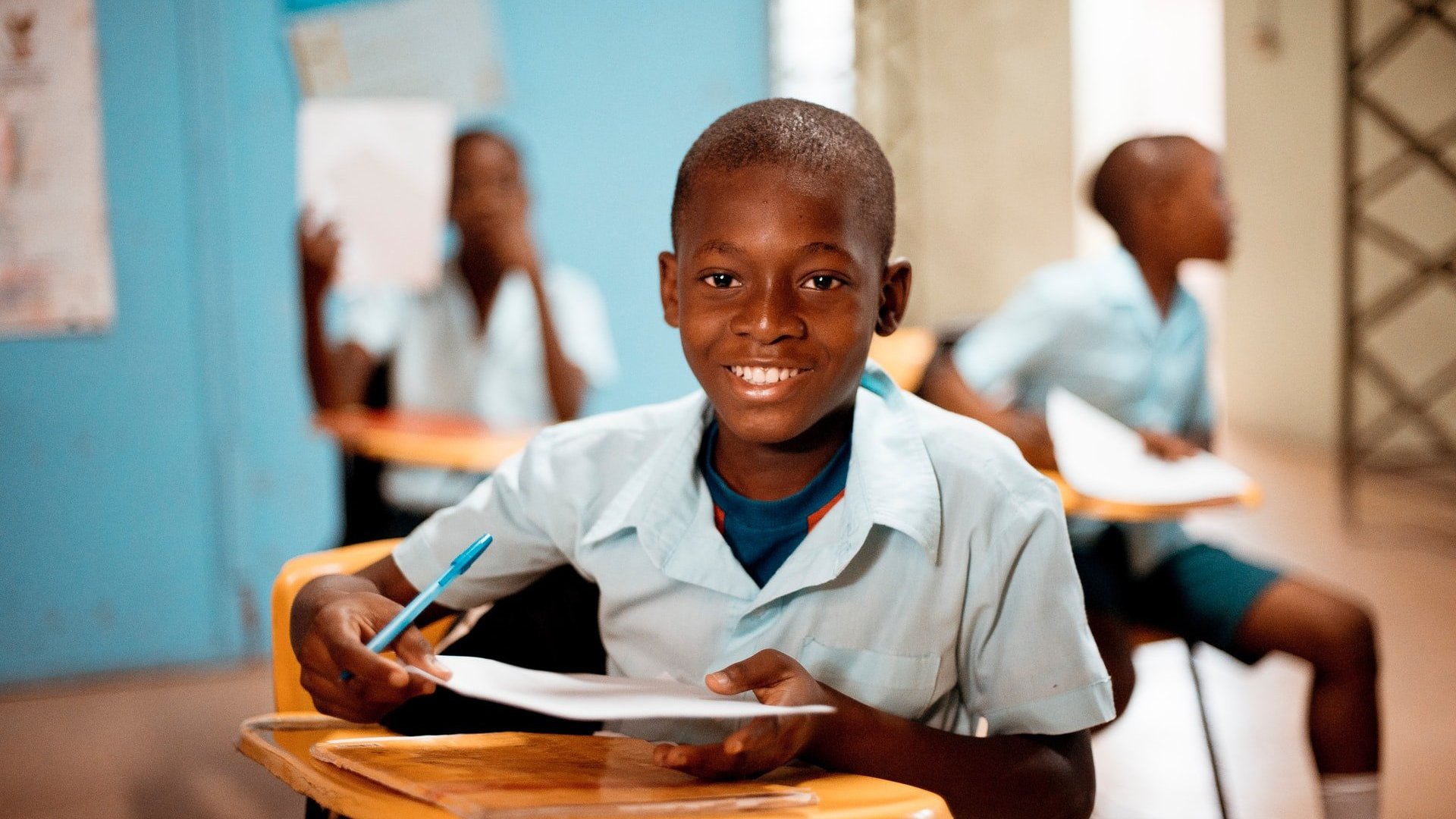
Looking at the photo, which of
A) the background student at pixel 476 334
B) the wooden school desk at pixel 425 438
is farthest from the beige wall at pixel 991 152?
the wooden school desk at pixel 425 438

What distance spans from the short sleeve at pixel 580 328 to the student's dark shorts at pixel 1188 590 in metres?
1.23

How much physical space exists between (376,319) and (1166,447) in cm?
159

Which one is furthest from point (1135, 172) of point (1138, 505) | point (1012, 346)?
point (1138, 505)

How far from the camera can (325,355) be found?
2684 millimetres

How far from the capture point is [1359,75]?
200 inches

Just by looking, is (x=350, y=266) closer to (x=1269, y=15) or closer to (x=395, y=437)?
(x=395, y=437)

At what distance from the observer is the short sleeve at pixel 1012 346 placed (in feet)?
6.33

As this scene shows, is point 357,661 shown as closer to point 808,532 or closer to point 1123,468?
point 808,532

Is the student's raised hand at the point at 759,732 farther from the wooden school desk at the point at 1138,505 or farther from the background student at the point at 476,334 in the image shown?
the background student at the point at 476,334

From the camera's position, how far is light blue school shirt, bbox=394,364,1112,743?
2.98ft

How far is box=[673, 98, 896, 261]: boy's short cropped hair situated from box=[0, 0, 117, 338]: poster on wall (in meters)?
2.15

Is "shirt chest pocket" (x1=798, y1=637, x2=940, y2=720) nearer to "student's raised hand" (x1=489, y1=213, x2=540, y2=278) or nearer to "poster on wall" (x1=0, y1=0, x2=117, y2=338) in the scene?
"student's raised hand" (x1=489, y1=213, x2=540, y2=278)

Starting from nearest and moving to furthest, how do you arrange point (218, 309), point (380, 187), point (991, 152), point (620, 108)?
point (380, 187), point (218, 309), point (620, 108), point (991, 152)

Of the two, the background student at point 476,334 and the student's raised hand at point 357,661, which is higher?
the background student at point 476,334
